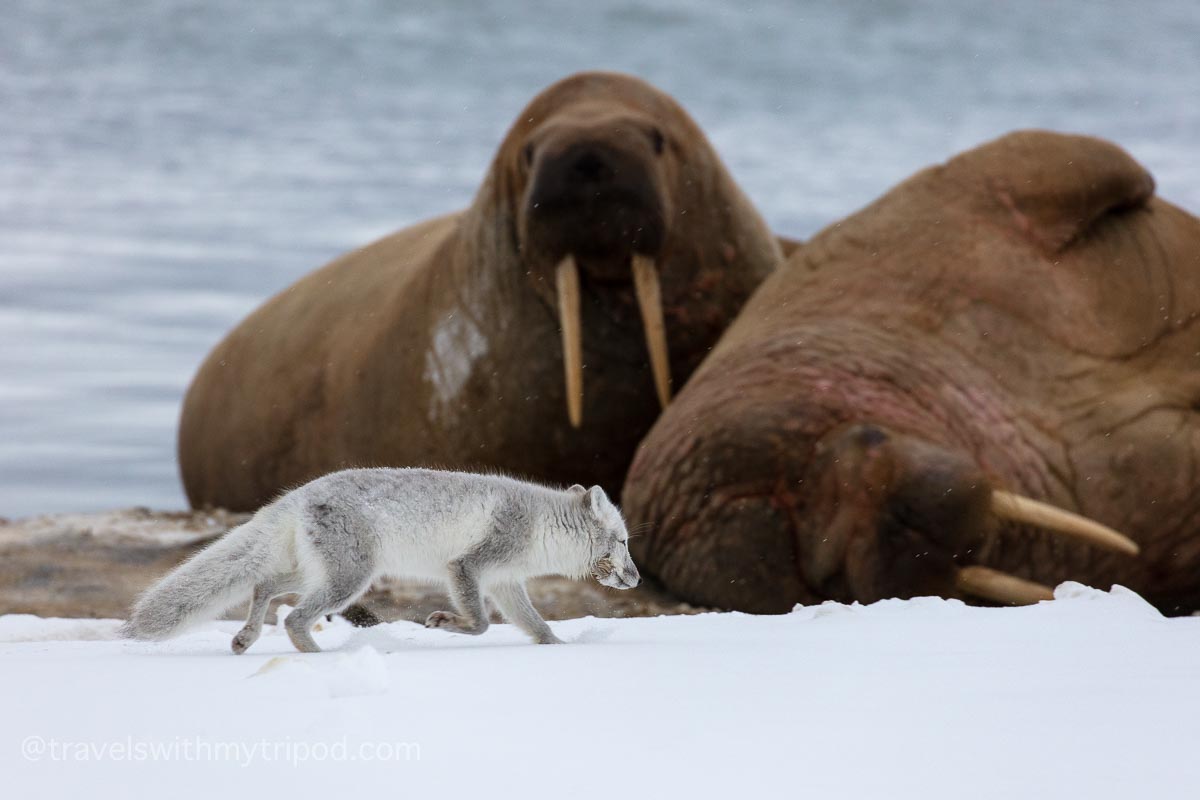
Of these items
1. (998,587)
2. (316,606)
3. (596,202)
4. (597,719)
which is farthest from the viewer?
(596,202)

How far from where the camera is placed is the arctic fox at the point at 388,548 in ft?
8.29

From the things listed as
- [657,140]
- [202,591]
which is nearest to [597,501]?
[202,591]

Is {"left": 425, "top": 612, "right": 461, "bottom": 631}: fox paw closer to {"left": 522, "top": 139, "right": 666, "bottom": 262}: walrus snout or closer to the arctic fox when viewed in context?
the arctic fox

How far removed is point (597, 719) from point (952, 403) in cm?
298

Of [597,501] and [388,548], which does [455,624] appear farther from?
[597,501]

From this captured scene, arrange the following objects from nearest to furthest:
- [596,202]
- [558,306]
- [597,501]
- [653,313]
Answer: [597,501]
[596,202]
[653,313]
[558,306]

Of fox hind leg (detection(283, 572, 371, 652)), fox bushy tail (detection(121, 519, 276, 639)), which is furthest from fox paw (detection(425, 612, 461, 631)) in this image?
fox bushy tail (detection(121, 519, 276, 639))

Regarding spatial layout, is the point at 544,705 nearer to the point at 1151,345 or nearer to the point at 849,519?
the point at 849,519

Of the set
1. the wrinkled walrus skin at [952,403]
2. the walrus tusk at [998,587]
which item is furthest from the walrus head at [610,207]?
the walrus tusk at [998,587]

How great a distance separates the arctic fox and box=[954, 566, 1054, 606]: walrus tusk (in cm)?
175

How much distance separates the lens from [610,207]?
546 cm

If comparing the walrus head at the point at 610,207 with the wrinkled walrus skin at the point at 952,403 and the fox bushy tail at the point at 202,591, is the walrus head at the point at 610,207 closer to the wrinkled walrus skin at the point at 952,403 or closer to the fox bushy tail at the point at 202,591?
the wrinkled walrus skin at the point at 952,403

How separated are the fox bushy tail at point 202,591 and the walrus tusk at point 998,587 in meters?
2.24

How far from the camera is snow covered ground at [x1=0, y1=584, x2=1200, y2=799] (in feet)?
6.54
